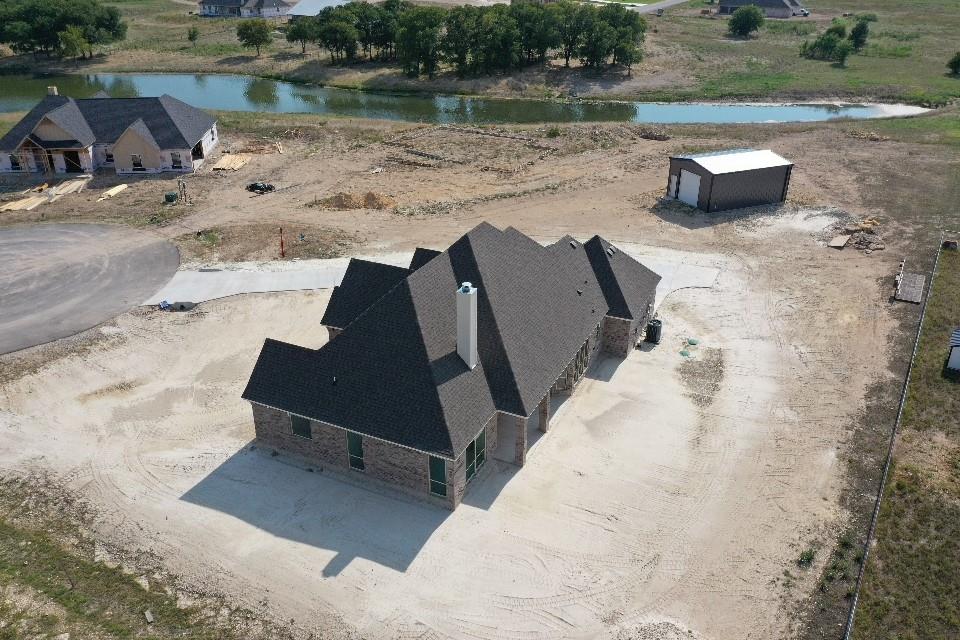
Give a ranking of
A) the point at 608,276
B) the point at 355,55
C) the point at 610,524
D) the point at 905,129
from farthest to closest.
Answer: the point at 355,55 < the point at 905,129 < the point at 608,276 < the point at 610,524

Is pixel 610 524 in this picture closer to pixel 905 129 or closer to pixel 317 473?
pixel 317 473

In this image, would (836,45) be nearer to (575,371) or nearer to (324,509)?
(575,371)

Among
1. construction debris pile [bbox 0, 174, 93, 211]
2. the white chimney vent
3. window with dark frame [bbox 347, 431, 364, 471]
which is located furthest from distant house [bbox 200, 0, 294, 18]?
window with dark frame [bbox 347, 431, 364, 471]

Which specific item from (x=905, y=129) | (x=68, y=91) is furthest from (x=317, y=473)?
(x=68, y=91)

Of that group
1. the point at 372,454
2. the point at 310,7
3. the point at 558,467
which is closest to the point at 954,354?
the point at 558,467

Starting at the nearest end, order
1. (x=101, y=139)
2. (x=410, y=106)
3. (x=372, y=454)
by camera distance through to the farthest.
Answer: (x=372, y=454) < (x=101, y=139) < (x=410, y=106)

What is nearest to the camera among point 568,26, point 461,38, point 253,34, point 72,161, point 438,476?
point 438,476

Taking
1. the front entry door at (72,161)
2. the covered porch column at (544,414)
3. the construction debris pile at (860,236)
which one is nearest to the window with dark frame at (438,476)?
the covered porch column at (544,414)
